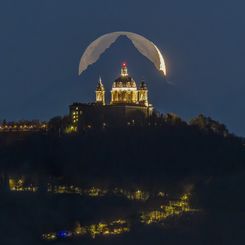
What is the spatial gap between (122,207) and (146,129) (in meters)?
13.0

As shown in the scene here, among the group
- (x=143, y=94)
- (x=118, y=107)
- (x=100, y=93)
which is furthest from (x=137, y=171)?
(x=100, y=93)

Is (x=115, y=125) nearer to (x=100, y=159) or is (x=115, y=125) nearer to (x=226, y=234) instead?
(x=100, y=159)

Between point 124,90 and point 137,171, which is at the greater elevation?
point 124,90

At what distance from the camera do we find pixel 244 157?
51.7 m

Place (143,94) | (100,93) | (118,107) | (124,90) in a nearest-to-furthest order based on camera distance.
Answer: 1. (118,107)
2. (143,94)
3. (100,93)
4. (124,90)

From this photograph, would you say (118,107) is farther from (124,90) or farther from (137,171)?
(137,171)

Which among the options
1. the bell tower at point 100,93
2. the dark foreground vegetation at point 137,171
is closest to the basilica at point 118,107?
the bell tower at point 100,93

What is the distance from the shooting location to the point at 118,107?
214ft

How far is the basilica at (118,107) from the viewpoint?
61.6 metres

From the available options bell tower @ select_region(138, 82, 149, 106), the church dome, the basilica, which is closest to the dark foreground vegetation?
the basilica

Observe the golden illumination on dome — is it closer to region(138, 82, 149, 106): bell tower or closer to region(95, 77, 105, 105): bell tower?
region(138, 82, 149, 106): bell tower

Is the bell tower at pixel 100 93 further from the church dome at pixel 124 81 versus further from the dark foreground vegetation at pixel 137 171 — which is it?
the dark foreground vegetation at pixel 137 171

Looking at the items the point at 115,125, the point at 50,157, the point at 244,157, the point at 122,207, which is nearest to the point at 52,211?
the point at 122,207

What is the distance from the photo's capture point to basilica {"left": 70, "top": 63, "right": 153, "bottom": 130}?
6159 cm
